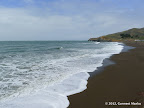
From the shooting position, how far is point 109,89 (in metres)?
6.38

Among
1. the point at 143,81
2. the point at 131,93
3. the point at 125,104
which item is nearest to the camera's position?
the point at 125,104

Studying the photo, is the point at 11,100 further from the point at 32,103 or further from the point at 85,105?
the point at 85,105

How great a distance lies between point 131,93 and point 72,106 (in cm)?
291

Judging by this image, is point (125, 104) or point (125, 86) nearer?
point (125, 104)

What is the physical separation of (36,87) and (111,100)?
3844 millimetres

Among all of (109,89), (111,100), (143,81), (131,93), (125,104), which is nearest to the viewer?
(125,104)

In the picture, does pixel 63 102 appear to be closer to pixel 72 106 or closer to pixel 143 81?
pixel 72 106

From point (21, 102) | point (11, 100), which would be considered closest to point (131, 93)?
point (21, 102)

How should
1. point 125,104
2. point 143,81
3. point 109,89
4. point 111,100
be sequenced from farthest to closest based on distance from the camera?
point 143,81 < point 109,89 < point 111,100 < point 125,104

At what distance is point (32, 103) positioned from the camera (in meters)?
5.00

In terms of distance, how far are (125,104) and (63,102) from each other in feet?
7.96

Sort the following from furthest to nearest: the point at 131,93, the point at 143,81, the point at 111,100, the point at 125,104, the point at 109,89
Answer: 1. the point at 143,81
2. the point at 109,89
3. the point at 131,93
4. the point at 111,100
5. the point at 125,104

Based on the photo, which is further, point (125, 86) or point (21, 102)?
point (125, 86)

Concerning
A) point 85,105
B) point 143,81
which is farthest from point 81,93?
point 143,81
